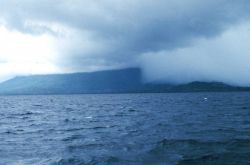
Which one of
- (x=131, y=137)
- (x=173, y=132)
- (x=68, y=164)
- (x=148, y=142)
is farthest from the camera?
(x=173, y=132)

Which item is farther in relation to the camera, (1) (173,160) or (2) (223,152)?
(2) (223,152)

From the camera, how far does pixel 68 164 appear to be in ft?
88.1

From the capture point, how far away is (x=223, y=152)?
95.8 ft

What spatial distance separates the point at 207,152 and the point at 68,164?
1236 cm

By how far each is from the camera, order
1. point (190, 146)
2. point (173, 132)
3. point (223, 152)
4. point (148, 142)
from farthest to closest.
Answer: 1. point (173, 132)
2. point (148, 142)
3. point (190, 146)
4. point (223, 152)

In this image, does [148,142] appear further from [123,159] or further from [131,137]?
[123,159]

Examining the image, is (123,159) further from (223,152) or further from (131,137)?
(131,137)

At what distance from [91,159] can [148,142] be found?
366 inches

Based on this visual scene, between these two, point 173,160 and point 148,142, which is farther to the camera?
point 148,142

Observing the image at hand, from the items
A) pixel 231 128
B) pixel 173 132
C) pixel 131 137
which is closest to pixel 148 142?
pixel 131 137

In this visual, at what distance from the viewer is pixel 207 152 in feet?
96.4

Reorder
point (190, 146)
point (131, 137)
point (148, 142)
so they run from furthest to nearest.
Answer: point (131, 137), point (148, 142), point (190, 146)

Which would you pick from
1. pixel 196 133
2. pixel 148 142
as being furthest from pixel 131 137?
pixel 196 133

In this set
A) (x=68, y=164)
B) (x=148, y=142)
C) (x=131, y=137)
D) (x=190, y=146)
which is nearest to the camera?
(x=68, y=164)
